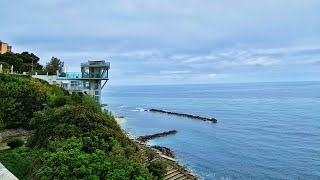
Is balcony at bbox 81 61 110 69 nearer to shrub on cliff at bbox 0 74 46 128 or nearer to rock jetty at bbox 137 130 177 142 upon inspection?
rock jetty at bbox 137 130 177 142

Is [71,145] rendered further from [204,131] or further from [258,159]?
[204,131]

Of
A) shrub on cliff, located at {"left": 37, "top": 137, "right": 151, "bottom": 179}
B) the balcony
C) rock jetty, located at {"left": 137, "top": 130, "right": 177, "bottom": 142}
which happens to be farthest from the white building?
shrub on cliff, located at {"left": 37, "top": 137, "right": 151, "bottom": 179}

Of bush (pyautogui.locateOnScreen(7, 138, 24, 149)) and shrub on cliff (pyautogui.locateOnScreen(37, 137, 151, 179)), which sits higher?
shrub on cliff (pyautogui.locateOnScreen(37, 137, 151, 179))

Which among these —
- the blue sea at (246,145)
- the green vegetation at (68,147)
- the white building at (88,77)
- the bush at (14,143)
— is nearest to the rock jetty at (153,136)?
the blue sea at (246,145)

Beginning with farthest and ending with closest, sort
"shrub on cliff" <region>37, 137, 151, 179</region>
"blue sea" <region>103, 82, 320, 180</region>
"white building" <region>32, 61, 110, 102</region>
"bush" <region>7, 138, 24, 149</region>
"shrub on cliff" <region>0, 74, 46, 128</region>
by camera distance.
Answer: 1. "white building" <region>32, 61, 110, 102</region>
2. "blue sea" <region>103, 82, 320, 180</region>
3. "shrub on cliff" <region>0, 74, 46, 128</region>
4. "bush" <region>7, 138, 24, 149</region>
5. "shrub on cliff" <region>37, 137, 151, 179</region>

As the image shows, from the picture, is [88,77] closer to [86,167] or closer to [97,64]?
[97,64]

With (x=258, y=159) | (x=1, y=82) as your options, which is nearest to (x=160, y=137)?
(x=258, y=159)

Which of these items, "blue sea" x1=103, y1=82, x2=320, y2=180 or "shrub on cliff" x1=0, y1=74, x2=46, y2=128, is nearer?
"shrub on cliff" x1=0, y1=74, x2=46, y2=128

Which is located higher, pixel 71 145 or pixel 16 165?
pixel 71 145
